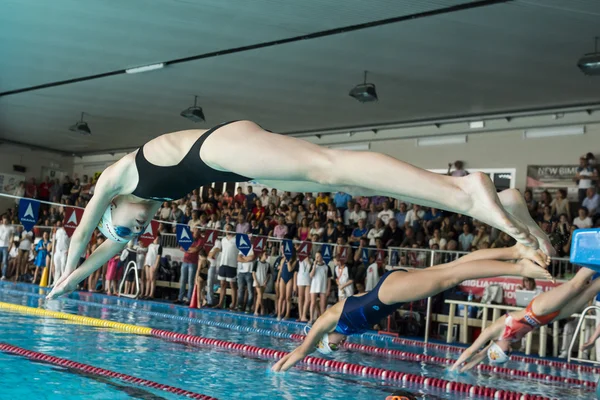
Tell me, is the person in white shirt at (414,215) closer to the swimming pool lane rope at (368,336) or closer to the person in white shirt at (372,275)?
the person in white shirt at (372,275)

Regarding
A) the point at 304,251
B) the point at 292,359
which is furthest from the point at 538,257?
the point at 304,251

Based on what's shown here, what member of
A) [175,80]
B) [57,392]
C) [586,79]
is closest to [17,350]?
[57,392]

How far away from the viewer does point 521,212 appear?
3.26 meters

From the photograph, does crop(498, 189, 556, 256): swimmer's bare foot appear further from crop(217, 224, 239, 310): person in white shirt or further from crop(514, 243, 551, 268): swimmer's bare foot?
crop(217, 224, 239, 310): person in white shirt

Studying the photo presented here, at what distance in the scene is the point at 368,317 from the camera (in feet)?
14.1

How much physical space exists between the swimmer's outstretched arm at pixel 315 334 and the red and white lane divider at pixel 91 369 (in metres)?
0.70

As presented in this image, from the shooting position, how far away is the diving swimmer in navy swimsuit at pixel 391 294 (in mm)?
4070

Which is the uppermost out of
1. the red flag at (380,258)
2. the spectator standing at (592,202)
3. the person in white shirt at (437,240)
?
the spectator standing at (592,202)

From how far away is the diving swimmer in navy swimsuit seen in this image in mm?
4070

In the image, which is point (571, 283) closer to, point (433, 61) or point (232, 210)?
point (433, 61)

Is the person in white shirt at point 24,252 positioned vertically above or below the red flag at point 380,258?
below

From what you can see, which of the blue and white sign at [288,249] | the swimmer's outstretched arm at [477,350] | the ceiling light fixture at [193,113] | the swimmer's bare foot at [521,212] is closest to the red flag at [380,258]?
the blue and white sign at [288,249]

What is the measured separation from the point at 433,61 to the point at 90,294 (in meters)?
9.99

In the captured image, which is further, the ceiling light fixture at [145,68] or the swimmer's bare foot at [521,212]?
the ceiling light fixture at [145,68]
